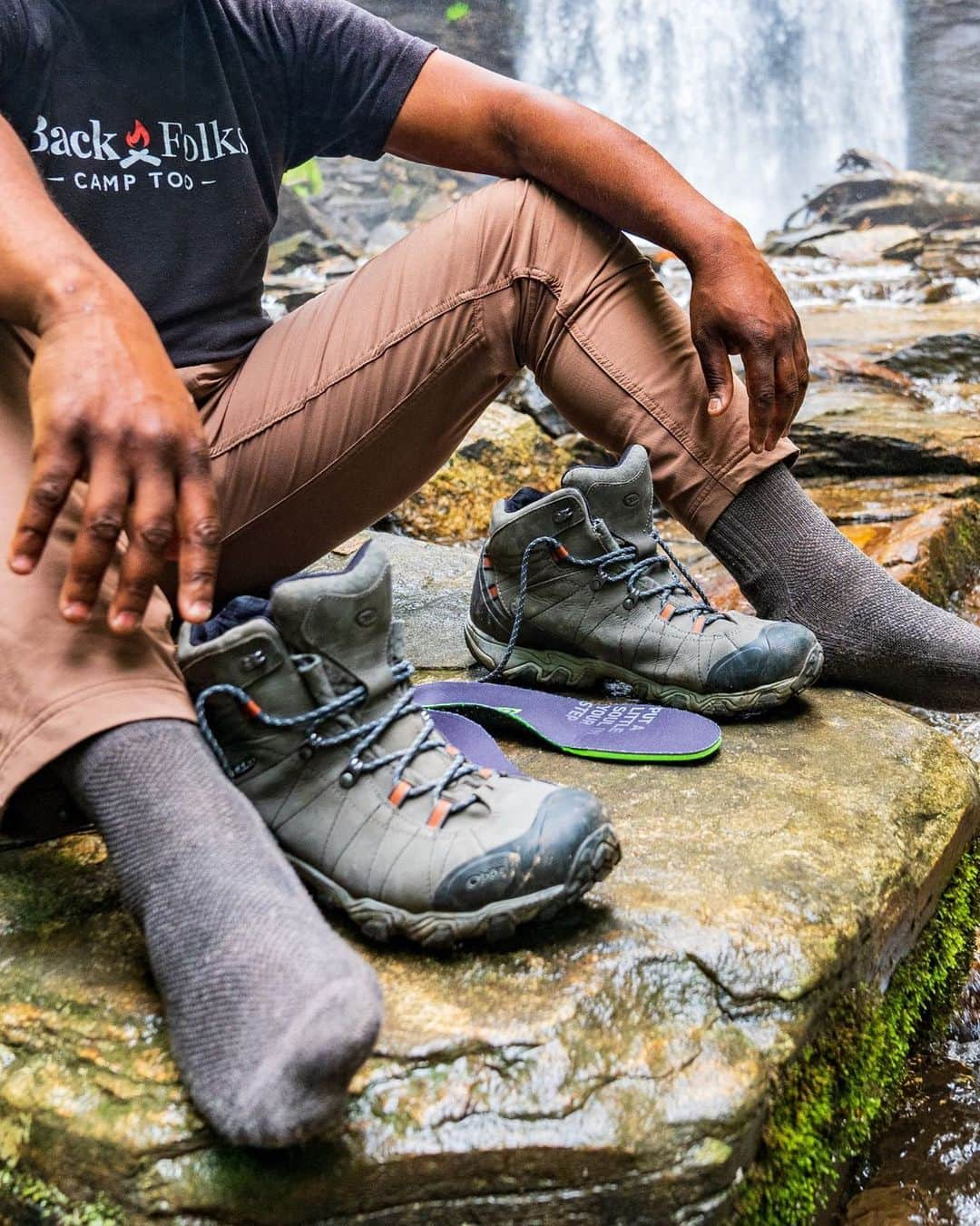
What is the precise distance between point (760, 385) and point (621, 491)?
0.87 ft

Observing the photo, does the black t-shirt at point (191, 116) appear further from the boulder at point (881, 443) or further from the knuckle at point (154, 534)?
the boulder at point (881, 443)

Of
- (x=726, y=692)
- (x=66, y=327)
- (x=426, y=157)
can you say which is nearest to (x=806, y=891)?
(x=726, y=692)

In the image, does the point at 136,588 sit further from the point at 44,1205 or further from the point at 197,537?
the point at 44,1205

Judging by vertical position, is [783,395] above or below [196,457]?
below

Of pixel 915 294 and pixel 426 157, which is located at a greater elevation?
pixel 426 157

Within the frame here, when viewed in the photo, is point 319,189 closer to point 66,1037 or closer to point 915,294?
point 915,294

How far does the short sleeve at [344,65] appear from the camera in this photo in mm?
1793

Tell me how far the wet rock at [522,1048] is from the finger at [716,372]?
2.16ft

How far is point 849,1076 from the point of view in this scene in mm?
1220

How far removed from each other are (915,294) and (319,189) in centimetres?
1304

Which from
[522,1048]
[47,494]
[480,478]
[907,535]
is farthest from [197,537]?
[480,478]

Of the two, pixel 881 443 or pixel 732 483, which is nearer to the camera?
pixel 732 483

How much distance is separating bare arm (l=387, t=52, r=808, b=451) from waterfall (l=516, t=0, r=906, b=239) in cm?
1645

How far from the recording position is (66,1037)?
1.00 metres
